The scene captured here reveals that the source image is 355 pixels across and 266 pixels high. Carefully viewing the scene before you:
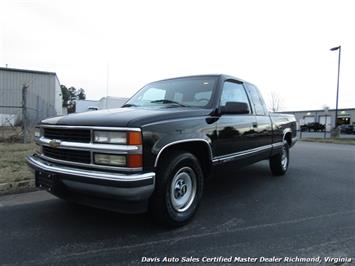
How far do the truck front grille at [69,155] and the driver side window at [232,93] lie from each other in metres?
2.12

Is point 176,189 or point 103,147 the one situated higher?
point 103,147

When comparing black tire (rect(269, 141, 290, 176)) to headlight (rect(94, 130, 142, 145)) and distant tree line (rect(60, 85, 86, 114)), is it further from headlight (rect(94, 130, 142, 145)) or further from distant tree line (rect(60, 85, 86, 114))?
distant tree line (rect(60, 85, 86, 114))

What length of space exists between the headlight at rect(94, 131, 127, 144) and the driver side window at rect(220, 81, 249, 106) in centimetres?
189

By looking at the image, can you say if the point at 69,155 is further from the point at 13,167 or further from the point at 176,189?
the point at 13,167

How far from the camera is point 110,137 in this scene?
313 cm

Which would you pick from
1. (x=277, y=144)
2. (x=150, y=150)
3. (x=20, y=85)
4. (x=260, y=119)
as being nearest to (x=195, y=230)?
(x=150, y=150)

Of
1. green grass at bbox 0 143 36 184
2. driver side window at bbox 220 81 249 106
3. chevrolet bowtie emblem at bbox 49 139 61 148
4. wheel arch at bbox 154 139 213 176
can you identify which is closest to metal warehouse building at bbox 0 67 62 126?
green grass at bbox 0 143 36 184

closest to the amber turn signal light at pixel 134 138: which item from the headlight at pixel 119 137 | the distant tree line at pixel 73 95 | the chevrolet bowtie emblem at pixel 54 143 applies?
the headlight at pixel 119 137

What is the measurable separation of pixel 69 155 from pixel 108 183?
0.72 metres

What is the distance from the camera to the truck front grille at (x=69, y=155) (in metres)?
3.26

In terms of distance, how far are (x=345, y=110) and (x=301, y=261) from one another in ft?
184

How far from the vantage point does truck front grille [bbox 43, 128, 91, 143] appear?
3.30m

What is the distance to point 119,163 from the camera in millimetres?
3070

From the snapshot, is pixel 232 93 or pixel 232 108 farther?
pixel 232 93
